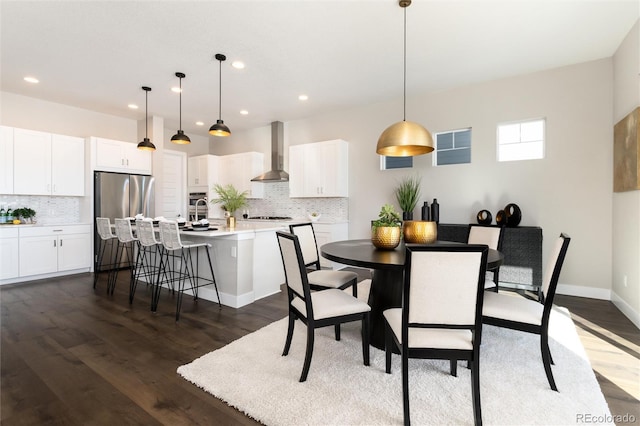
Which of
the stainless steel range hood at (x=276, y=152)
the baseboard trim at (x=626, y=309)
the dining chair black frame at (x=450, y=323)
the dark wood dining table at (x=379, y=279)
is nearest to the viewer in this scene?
the dining chair black frame at (x=450, y=323)

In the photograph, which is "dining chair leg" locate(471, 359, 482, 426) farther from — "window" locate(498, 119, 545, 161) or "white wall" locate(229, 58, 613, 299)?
"window" locate(498, 119, 545, 161)

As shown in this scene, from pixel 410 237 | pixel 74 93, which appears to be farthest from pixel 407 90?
pixel 74 93

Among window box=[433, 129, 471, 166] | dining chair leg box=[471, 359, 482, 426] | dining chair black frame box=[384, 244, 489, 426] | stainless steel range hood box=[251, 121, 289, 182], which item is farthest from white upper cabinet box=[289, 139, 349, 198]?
dining chair leg box=[471, 359, 482, 426]

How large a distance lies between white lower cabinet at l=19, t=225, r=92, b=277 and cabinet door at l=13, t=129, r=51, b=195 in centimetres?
68

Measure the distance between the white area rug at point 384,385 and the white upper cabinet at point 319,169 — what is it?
3.54 metres

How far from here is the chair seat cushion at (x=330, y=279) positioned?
8.49 feet

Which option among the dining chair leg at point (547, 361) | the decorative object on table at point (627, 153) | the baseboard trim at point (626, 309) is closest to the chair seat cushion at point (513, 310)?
the dining chair leg at point (547, 361)

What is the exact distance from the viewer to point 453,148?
475 centimetres

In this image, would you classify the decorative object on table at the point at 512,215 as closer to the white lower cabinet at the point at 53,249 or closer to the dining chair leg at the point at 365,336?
the dining chair leg at the point at 365,336

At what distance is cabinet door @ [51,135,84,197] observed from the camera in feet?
16.3

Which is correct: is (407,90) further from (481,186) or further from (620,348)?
(620,348)

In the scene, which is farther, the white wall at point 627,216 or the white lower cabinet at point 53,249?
the white lower cabinet at point 53,249

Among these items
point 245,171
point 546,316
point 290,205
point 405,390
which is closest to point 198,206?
point 245,171

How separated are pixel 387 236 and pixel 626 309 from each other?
113 inches
